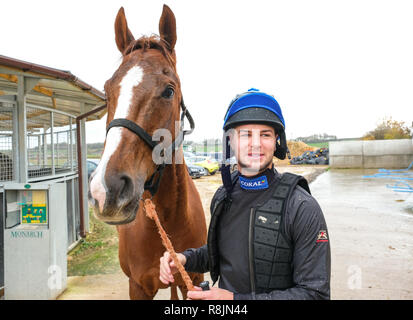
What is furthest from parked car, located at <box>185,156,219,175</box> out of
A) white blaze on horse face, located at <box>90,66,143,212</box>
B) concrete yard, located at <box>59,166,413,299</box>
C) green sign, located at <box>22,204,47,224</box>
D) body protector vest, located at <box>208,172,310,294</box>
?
body protector vest, located at <box>208,172,310,294</box>

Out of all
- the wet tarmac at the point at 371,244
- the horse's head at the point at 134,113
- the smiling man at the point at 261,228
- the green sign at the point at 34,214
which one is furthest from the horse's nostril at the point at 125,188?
the wet tarmac at the point at 371,244

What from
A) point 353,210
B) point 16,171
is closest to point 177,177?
point 16,171

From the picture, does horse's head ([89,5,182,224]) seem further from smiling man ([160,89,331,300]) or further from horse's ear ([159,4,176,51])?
smiling man ([160,89,331,300])

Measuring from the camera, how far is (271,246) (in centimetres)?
116

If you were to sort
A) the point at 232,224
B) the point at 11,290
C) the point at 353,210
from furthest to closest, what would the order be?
1. the point at 353,210
2. the point at 11,290
3. the point at 232,224

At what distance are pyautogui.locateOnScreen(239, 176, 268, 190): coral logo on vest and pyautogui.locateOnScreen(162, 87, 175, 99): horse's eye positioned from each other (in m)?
0.67

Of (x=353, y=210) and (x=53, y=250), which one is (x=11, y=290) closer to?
(x=53, y=250)

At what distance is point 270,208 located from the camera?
120cm

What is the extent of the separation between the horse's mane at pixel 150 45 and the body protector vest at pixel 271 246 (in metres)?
1.13

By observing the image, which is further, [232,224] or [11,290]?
[11,290]

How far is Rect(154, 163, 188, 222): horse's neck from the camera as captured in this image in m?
1.86

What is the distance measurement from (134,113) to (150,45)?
1.95 feet

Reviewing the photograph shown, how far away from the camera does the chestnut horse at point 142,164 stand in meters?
1.23
